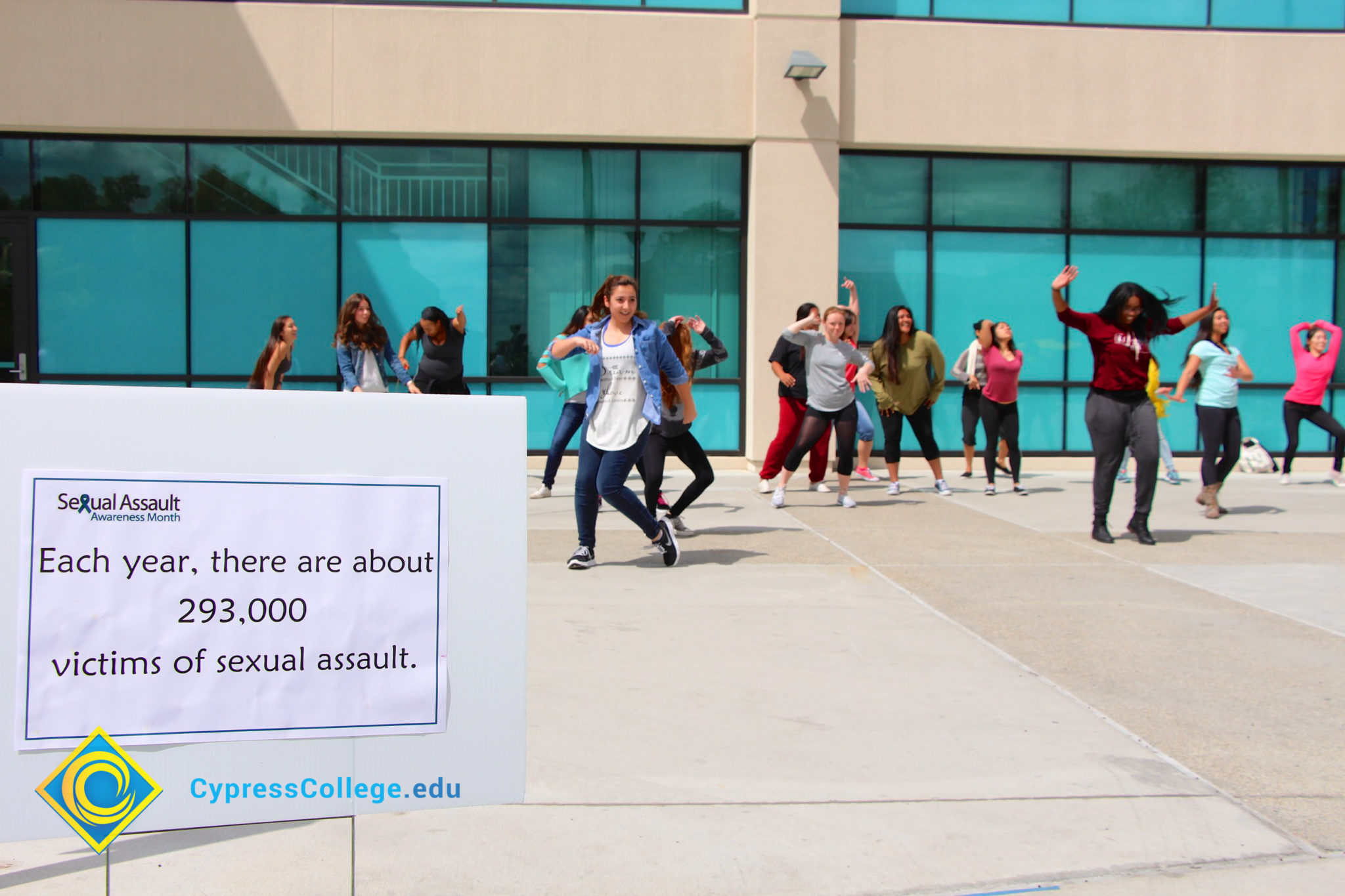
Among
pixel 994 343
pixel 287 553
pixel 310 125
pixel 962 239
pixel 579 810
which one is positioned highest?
pixel 310 125

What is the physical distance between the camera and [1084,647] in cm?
577

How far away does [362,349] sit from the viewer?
414 inches

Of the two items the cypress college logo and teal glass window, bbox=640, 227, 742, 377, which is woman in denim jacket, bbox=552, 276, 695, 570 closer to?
the cypress college logo

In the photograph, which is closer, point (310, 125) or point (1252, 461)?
point (310, 125)

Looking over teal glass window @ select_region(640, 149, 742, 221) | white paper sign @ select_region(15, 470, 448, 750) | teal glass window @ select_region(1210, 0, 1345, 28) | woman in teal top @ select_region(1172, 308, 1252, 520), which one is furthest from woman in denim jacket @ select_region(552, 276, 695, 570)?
teal glass window @ select_region(1210, 0, 1345, 28)

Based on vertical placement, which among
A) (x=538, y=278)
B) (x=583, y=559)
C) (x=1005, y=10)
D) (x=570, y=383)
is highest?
(x=1005, y=10)

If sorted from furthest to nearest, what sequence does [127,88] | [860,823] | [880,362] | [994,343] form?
1. [127,88]
2. [994,343]
3. [880,362]
4. [860,823]

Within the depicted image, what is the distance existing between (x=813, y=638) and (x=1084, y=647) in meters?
1.24

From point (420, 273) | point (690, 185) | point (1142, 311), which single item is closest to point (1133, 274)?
point (690, 185)

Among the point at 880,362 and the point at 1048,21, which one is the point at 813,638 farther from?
the point at 1048,21

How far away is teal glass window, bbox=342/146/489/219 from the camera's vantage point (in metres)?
14.5

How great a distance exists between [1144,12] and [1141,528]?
862 centimetres

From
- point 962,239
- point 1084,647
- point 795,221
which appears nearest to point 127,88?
point 795,221

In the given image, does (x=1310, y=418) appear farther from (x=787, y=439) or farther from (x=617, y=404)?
(x=617, y=404)
